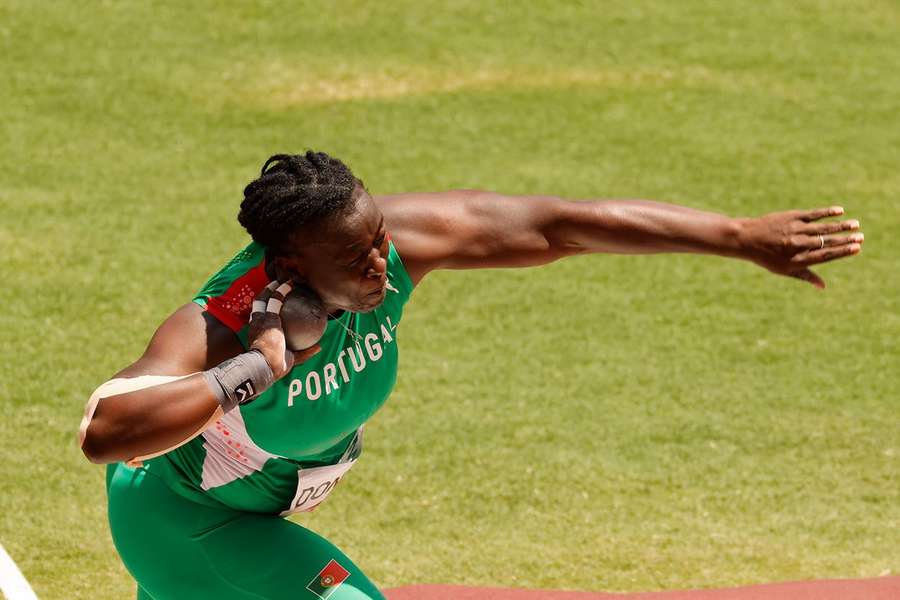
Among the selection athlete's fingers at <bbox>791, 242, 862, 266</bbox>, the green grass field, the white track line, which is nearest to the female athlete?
athlete's fingers at <bbox>791, 242, 862, 266</bbox>

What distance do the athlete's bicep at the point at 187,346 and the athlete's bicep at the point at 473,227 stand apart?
722 mm

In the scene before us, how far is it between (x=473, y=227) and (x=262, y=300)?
88 centimetres

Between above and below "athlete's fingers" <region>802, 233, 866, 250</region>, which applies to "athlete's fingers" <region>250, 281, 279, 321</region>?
below

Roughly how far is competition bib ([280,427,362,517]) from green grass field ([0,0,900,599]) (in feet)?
6.40

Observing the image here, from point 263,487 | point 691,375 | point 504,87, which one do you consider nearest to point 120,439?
point 263,487

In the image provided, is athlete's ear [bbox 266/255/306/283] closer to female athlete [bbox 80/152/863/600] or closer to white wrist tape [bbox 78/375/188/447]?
female athlete [bbox 80/152/863/600]

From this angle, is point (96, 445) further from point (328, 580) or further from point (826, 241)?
point (826, 241)

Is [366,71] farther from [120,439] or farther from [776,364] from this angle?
[120,439]

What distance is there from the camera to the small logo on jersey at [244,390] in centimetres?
362

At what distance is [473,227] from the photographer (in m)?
4.46

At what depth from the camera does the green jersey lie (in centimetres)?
402

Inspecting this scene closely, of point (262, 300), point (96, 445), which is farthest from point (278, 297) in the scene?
point (96, 445)

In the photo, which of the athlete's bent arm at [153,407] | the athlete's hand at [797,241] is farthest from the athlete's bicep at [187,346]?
the athlete's hand at [797,241]

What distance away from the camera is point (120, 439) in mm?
3598
